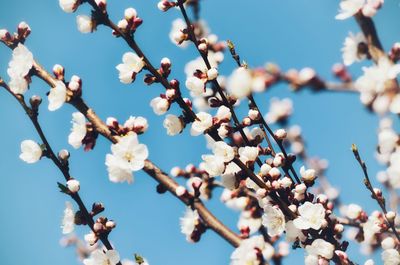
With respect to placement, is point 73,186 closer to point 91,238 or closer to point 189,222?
point 91,238

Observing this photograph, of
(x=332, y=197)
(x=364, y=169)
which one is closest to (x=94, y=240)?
(x=364, y=169)

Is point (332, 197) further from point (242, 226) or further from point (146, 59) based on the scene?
point (146, 59)

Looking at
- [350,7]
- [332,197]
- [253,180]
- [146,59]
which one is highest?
[332,197]

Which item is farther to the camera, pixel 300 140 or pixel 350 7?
pixel 300 140

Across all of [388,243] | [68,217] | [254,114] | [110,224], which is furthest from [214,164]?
[388,243]

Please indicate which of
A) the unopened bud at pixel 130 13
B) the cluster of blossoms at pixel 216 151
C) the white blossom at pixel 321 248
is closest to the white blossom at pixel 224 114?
the cluster of blossoms at pixel 216 151

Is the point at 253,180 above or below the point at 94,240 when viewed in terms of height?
above
